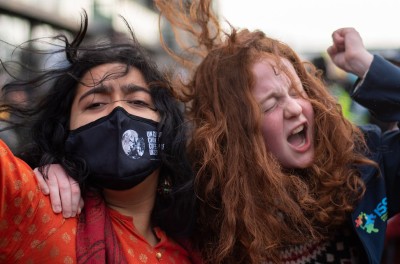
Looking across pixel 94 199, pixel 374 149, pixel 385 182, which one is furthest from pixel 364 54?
pixel 94 199

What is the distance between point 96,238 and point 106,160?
336 mm

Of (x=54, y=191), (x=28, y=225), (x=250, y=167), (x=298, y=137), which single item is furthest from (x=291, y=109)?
(x=28, y=225)

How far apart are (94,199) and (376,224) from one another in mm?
1370

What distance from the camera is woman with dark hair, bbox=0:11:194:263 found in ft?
6.74

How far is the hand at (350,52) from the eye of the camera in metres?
2.88

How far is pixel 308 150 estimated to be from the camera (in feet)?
8.88

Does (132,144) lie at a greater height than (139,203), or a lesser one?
greater

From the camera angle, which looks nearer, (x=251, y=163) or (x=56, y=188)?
(x=56, y=188)

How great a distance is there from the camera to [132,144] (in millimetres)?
2340

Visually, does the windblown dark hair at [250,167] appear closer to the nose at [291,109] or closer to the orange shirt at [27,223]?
the nose at [291,109]

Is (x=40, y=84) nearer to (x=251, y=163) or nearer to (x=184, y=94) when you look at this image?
(x=184, y=94)

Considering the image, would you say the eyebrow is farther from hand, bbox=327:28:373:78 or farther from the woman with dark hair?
hand, bbox=327:28:373:78

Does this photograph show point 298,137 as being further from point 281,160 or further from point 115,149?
point 115,149

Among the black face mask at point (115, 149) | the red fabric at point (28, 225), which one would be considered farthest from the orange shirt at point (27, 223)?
the black face mask at point (115, 149)
